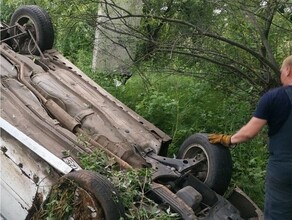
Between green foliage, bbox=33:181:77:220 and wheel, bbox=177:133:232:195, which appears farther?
wheel, bbox=177:133:232:195

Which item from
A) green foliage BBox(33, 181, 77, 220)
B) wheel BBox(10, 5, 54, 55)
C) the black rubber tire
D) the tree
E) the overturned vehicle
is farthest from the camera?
wheel BBox(10, 5, 54, 55)

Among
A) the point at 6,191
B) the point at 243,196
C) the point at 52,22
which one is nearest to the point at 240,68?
the point at 243,196

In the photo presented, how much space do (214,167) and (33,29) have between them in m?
3.24

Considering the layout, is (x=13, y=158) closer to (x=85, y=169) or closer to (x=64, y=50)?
(x=85, y=169)

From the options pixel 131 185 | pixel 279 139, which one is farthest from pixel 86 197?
pixel 279 139

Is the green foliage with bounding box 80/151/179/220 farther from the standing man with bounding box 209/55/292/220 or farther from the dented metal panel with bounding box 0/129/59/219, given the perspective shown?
the standing man with bounding box 209/55/292/220

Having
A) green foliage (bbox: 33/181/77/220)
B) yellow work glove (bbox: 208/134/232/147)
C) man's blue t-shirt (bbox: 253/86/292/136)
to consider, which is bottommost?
green foliage (bbox: 33/181/77/220)

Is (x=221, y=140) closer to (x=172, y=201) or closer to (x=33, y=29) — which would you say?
(x=172, y=201)

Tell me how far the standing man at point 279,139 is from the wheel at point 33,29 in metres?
3.28

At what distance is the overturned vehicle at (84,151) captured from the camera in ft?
11.3

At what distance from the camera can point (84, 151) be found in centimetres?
383

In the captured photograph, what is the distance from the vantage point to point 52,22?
601cm

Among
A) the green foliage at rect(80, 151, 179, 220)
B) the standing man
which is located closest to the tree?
the standing man

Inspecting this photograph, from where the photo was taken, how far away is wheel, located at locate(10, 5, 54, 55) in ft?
18.9
